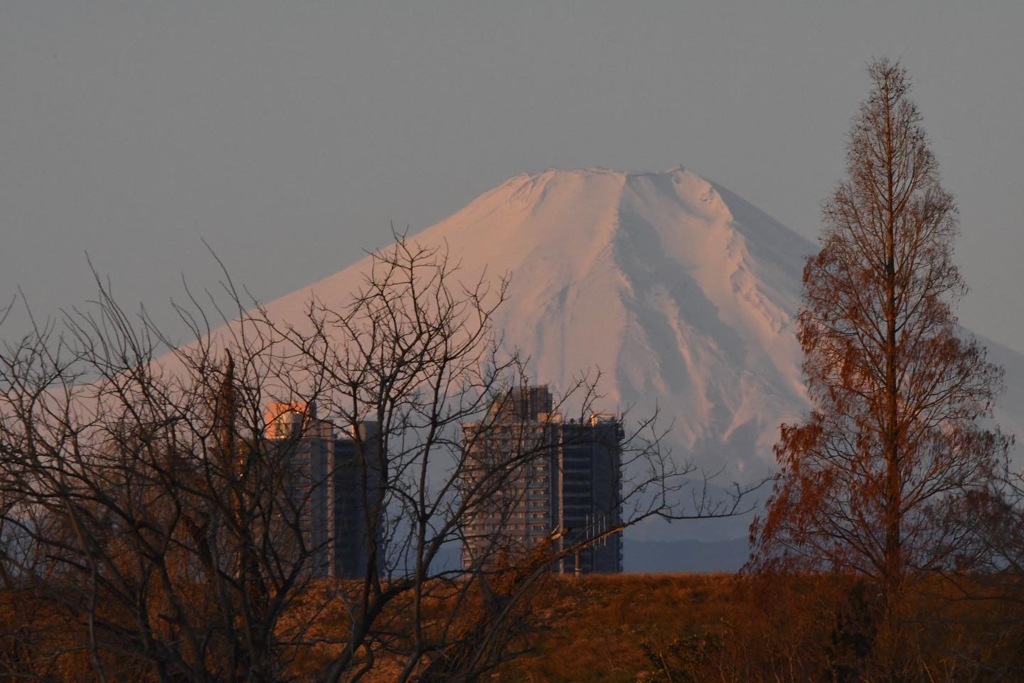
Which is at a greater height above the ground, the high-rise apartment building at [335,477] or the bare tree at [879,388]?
the bare tree at [879,388]

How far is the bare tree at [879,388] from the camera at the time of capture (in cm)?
2644

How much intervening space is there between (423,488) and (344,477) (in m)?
1.06

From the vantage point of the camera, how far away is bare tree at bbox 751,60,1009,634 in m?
26.4

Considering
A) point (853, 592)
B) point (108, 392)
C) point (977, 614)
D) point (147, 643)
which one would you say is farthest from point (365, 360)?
point (977, 614)

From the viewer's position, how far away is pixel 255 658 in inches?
346

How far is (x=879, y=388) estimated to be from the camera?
27.1m

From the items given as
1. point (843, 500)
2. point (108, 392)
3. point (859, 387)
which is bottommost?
point (108, 392)

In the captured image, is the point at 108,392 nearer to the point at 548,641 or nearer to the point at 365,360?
the point at 365,360

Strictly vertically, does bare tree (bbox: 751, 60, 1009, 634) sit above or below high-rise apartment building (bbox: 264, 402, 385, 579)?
above

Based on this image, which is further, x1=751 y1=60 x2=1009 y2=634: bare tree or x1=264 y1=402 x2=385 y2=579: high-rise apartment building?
x1=751 y1=60 x2=1009 y2=634: bare tree

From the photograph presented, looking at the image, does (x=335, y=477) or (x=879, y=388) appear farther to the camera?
A: (x=879, y=388)

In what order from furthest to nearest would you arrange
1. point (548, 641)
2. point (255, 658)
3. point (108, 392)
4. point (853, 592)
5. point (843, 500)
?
point (548, 641), point (843, 500), point (853, 592), point (108, 392), point (255, 658)

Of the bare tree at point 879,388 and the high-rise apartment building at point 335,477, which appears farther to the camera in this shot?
the bare tree at point 879,388

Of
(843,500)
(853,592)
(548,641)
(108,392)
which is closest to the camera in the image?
(108,392)
